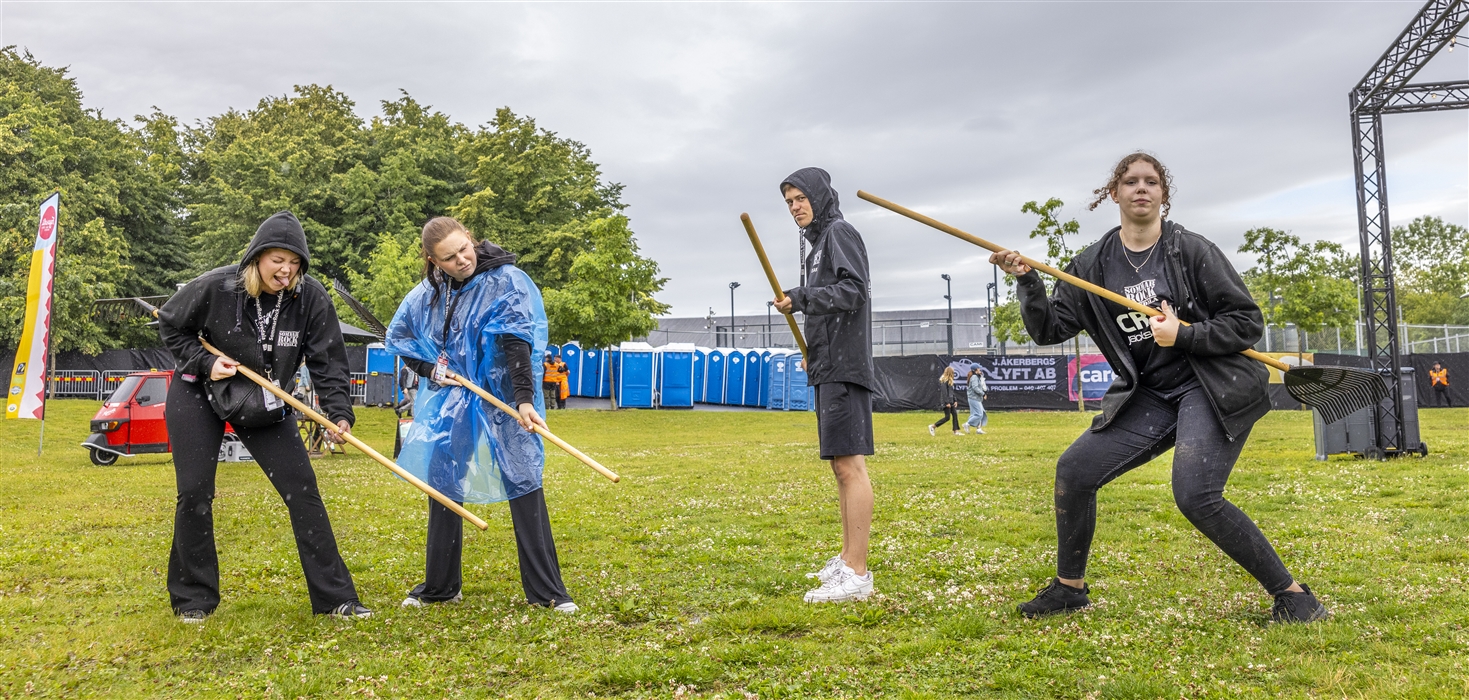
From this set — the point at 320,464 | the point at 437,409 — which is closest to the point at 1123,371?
→ the point at 437,409

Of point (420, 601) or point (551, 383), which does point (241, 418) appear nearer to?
point (420, 601)

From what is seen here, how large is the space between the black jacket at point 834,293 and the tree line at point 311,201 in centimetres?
2828

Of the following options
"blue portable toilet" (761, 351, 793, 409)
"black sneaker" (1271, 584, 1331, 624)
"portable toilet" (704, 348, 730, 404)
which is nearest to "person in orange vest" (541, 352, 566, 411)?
"portable toilet" (704, 348, 730, 404)

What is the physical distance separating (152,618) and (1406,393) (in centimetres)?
1413

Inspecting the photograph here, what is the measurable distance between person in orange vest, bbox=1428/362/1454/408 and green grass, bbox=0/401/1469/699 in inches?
1023

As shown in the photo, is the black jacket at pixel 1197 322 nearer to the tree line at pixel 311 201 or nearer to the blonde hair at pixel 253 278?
the blonde hair at pixel 253 278

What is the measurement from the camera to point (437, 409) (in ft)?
16.2

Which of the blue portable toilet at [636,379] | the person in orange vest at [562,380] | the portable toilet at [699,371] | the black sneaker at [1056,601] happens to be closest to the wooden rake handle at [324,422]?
the black sneaker at [1056,601]

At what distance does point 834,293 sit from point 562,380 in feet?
94.4

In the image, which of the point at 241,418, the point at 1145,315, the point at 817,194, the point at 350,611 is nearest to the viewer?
the point at 1145,315

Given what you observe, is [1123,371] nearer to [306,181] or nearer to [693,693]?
[693,693]

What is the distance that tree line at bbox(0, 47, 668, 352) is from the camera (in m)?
34.8

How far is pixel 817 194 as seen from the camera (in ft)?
17.5

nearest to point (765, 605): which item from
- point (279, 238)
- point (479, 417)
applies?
point (479, 417)
